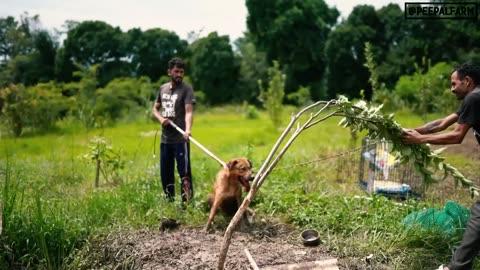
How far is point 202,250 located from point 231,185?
989 mm

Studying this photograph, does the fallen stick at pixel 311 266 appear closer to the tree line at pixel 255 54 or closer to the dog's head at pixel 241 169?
the dog's head at pixel 241 169

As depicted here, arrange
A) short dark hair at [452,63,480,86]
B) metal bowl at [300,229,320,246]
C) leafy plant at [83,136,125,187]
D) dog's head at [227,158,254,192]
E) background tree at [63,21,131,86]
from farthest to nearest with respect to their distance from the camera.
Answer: background tree at [63,21,131,86] < leafy plant at [83,136,125,187] < dog's head at [227,158,254,192] < metal bowl at [300,229,320,246] < short dark hair at [452,63,480,86]

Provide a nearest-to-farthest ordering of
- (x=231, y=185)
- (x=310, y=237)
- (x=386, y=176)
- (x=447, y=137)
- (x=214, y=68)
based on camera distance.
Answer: (x=447, y=137)
(x=310, y=237)
(x=231, y=185)
(x=386, y=176)
(x=214, y=68)

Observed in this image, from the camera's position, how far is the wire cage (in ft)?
19.3

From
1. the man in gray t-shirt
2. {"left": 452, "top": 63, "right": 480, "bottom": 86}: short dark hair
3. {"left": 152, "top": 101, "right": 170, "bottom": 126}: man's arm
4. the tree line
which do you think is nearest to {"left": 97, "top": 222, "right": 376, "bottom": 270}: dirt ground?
the man in gray t-shirt

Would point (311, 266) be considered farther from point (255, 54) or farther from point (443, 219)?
point (255, 54)

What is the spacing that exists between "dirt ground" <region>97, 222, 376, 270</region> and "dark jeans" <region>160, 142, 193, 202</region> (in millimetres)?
912

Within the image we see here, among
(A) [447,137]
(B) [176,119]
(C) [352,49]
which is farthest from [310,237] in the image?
(C) [352,49]

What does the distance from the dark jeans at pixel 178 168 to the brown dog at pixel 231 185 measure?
1.88ft

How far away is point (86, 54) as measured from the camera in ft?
110

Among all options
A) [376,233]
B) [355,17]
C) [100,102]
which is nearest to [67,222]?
[376,233]

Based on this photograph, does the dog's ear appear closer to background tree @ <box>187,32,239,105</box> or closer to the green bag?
the green bag

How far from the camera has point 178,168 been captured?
586 centimetres

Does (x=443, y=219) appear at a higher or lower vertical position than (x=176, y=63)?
lower
